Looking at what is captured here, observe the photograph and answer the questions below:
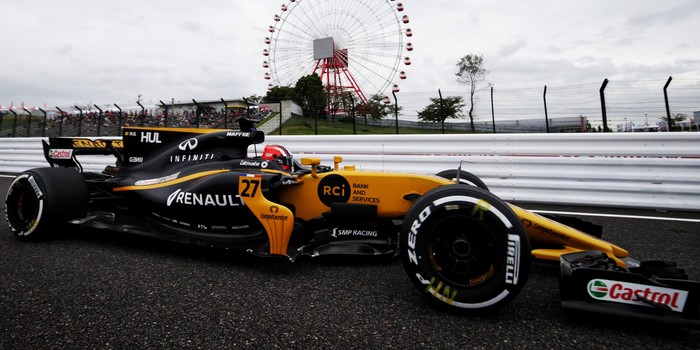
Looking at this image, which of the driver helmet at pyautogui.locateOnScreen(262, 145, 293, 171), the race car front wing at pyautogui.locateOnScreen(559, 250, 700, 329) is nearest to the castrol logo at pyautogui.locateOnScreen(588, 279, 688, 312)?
the race car front wing at pyautogui.locateOnScreen(559, 250, 700, 329)

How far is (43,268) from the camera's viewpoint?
2771mm

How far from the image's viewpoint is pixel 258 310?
2.10 meters

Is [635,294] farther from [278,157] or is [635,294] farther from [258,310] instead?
[278,157]

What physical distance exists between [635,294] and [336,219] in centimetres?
193

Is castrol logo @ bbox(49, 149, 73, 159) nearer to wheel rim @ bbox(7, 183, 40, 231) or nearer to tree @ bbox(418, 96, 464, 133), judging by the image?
wheel rim @ bbox(7, 183, 40, 231)

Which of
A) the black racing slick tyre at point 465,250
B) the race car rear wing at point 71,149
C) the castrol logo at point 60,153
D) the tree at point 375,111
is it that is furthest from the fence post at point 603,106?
the castrol logo at point 60,153

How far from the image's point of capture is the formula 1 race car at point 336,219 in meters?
1.97

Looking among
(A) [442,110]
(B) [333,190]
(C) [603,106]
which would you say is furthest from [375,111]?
(B) [333,190]

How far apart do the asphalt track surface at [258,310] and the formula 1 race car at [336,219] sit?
147 millimetres

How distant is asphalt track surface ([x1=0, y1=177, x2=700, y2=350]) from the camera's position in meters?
1.78

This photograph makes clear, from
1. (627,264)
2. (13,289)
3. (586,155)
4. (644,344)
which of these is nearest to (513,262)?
(644,344)

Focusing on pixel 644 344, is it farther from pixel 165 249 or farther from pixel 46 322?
pixel 165 249

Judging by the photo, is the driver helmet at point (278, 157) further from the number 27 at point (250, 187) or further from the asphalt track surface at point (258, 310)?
the asphalt track surface at point (258, 310)

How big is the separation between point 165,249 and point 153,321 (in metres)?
1.51
